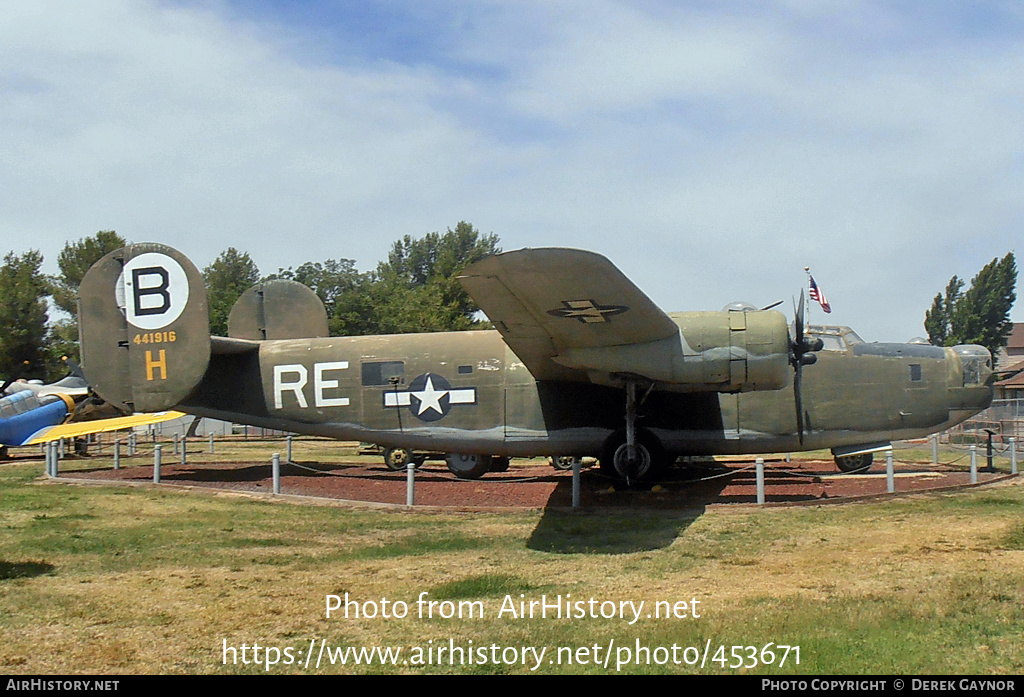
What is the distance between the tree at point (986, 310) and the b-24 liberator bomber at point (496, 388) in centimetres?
5743

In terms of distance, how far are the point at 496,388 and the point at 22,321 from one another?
48.7m

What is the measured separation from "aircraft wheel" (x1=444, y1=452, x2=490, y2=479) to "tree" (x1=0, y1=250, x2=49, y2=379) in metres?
44.3

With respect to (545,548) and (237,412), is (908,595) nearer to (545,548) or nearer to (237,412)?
(545,548)

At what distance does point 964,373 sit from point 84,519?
47.3 ft

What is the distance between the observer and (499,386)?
596 inches

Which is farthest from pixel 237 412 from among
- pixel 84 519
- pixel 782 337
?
pixel 782 337

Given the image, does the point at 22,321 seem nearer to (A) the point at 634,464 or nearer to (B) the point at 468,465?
(B) the point at 468,465

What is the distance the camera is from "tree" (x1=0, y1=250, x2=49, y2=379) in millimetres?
51500

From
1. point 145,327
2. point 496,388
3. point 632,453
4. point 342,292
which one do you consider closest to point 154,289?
point 145,327

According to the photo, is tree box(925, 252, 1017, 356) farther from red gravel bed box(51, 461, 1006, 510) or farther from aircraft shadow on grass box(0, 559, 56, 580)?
aircraft shadow on grass box(0, 559, 56, 580)

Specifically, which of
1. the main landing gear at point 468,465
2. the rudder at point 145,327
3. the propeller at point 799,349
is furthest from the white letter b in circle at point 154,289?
the propeller at point 799,349

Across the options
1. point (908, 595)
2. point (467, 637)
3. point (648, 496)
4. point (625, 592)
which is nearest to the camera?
point (467, 637)

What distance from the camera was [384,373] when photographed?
15.8 meters

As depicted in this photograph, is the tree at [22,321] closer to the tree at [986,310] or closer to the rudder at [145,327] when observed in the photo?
the rudder at [145,327]
